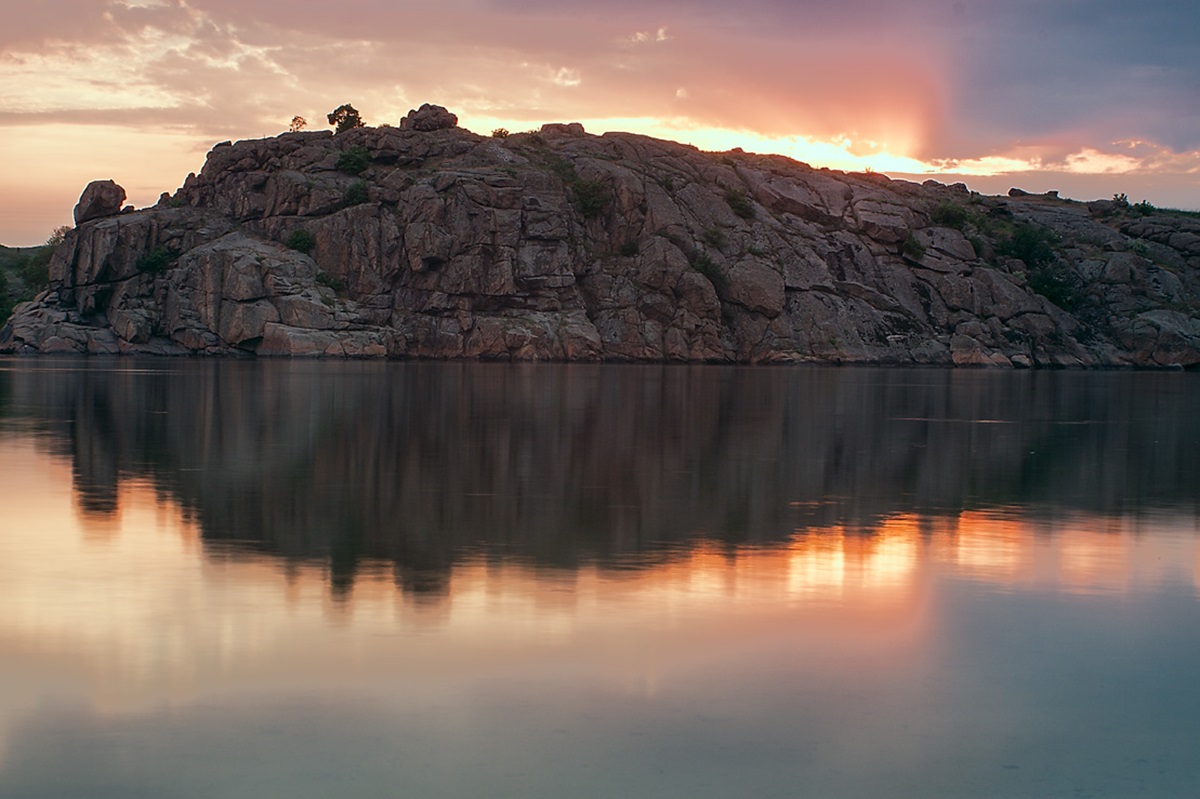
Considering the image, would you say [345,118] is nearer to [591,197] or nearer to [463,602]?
[591,197]

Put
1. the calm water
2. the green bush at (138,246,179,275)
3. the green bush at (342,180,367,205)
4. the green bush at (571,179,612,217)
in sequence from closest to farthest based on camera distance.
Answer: the calm water < the green bush at (138,246,179,275) < the green bush at (342,180,367,205) < the green bush at (571,179,612,217)

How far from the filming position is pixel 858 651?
12367mm

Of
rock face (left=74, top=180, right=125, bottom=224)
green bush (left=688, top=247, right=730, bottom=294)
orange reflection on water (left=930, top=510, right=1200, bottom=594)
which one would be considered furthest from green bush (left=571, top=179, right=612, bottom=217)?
orange reflection on water (left=930, top=510, right=1200, bottom=594)

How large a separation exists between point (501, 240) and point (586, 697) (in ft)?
441

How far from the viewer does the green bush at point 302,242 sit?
141500 mm

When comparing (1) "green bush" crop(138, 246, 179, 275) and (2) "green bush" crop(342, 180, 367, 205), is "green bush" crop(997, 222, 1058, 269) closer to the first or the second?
(2) "green bush" crop(342, 180, 367, 205)

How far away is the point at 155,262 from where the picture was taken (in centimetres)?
14125

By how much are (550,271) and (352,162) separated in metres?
28.6

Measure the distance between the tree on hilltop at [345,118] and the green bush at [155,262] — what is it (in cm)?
4384

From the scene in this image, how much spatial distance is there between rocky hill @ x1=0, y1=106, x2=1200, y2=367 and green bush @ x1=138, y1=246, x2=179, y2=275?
256 millimetres

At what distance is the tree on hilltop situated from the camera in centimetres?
17888

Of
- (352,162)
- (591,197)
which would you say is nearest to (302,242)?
(352,162)

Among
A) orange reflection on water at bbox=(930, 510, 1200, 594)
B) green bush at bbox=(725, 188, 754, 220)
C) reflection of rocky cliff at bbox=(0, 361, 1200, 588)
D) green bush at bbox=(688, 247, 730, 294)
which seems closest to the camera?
orange reflection on water at bbox=(930, 510, 1200, 594)

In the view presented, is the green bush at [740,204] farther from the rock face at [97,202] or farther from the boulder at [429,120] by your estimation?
the rock face at [97,202]
